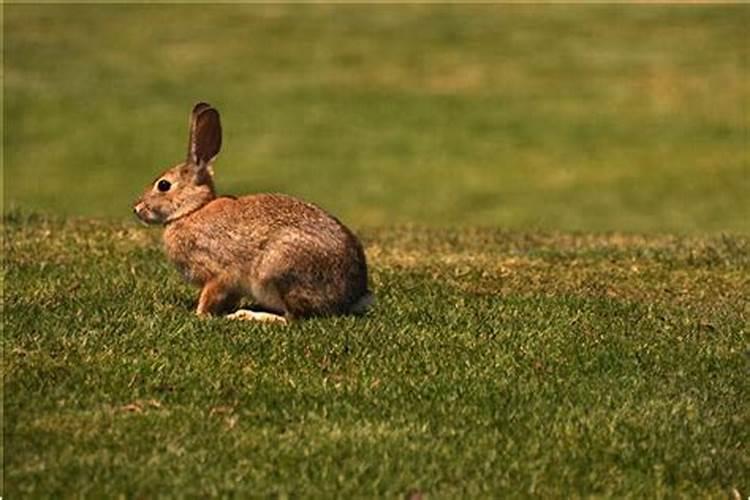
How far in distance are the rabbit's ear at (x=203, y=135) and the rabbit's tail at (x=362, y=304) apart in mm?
1629

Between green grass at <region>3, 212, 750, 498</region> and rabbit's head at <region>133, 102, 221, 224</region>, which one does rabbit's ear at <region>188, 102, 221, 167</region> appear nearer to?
rabbit's head at <region>133, 102, 221, 224</region>

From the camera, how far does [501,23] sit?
55.5 metres

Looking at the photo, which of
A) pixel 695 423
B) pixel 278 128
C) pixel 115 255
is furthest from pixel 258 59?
pixel 695 423

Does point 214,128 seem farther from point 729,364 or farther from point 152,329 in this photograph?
point 729,364

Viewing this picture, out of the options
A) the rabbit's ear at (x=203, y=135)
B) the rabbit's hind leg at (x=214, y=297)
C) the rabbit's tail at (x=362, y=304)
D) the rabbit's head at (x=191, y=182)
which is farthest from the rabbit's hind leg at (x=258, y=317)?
the rabbit's ear at (x=203, y=135)

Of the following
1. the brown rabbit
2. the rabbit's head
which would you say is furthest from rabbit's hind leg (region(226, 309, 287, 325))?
the rabbit's head

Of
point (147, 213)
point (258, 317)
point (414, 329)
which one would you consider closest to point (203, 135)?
point (147, 213)

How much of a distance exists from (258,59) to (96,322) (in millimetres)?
38246

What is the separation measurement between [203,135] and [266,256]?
51.6 inches

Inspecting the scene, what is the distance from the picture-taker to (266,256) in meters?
12.5

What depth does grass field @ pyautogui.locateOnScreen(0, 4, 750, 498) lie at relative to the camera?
31.8 ft

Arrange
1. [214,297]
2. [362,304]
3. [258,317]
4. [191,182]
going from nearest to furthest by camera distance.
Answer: [258,317], [214,297], [362,304], [191,182]

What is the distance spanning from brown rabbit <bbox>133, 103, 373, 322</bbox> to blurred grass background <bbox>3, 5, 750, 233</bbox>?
17.2 m

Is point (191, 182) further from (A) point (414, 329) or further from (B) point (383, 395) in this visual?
(B) point (383, 395)
